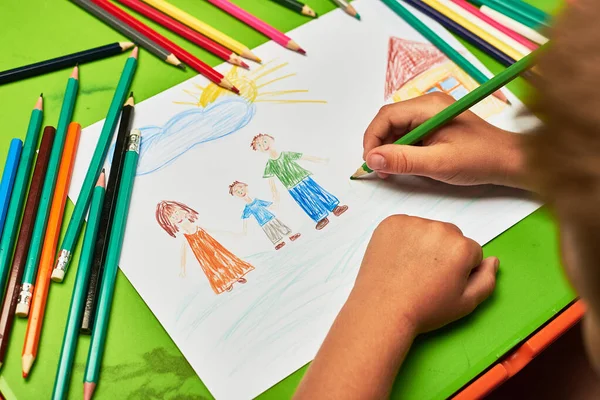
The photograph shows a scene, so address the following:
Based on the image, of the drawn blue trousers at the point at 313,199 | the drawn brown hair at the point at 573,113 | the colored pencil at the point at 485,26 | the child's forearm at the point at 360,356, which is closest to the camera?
the drawn brown hair at the point at 573,113

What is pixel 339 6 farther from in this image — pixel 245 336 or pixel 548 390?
pixel 548 390

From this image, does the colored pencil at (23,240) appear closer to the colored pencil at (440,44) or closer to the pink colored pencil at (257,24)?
the pink colored pencil at (257,24)

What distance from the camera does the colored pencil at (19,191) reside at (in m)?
0.53

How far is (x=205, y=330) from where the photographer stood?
0.52 m

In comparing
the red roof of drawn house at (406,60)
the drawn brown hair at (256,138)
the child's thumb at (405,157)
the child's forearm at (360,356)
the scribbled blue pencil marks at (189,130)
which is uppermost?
the scribbled blue pencil marks at (189,130)

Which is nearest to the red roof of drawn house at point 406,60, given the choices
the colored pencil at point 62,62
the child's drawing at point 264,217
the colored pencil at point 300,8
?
the colored pencil at point 300,8

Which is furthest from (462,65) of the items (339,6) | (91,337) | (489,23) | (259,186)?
(91,337)

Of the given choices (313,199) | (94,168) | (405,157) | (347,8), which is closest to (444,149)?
(405,157)

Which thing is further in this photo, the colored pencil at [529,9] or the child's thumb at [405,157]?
the colored pencil at [529,9]

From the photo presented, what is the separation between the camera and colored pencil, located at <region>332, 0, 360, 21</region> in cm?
71

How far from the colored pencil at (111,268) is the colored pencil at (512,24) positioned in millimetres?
461

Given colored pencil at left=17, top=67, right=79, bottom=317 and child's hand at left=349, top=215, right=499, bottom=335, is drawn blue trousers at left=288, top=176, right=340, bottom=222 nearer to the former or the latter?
child's hand at left=349, top=215, right=499, bottom=335

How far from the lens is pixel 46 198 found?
1.85ft

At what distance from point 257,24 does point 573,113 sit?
0.48 m
